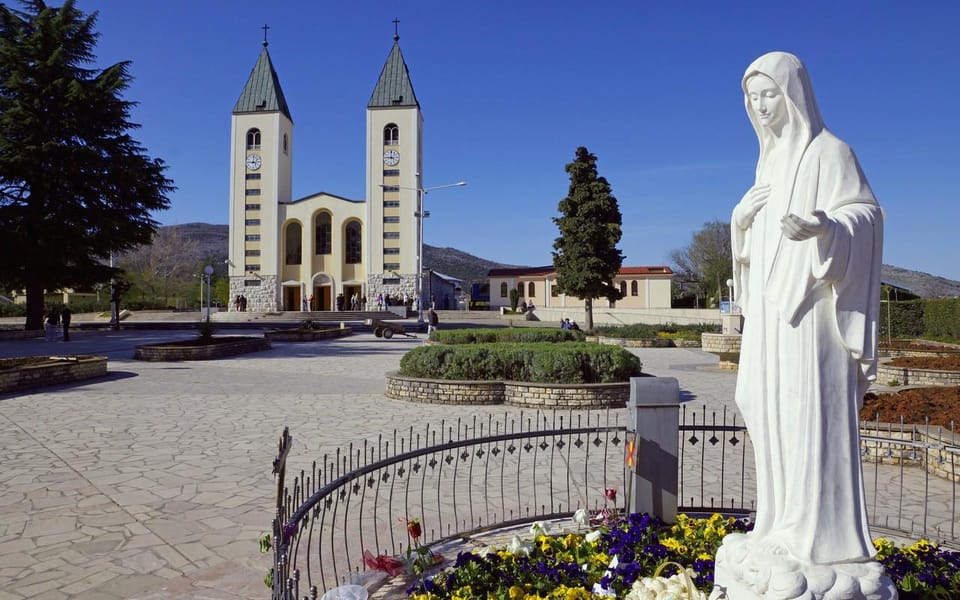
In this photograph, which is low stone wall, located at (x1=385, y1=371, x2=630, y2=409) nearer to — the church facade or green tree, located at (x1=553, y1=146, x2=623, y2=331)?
green tree, located at (x1=553, y1=146, x2=623, y2=331)

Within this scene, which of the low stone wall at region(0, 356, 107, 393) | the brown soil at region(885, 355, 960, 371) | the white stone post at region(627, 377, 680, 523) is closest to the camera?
the white stone post at region(627, 377, 680, 523)

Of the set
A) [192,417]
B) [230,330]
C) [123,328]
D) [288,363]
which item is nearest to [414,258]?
[230,330]

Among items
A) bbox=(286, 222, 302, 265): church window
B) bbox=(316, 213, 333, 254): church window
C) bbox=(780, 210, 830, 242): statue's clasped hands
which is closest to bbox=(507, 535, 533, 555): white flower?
bbox=(780, 210, 830, 242): statue's clasped hands

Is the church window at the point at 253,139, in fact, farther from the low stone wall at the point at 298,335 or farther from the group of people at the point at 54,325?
the group of people at the point at 54,325

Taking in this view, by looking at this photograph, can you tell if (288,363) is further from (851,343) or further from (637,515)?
(851,343)

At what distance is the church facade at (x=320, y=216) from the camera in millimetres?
56000

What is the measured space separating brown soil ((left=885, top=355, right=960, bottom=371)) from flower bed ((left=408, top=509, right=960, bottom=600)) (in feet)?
41.8

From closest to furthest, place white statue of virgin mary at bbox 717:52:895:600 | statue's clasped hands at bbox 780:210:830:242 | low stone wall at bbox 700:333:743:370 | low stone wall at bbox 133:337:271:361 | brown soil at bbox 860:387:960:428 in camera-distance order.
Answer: statue's clasped hands at bbox 780:210:830:242 < white statue of virgin mary at bbox 717:52:895:600 < brown soil at bbox 860:387:960:428 < low stone wall at bbox 133:337:271:361 < low stone wall at bbox 700:333:743:370

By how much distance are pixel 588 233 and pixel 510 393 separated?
25655mm

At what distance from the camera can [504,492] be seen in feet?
20.5

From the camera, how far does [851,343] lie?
→ 259 cm

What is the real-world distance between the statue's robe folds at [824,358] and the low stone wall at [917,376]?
514 inches

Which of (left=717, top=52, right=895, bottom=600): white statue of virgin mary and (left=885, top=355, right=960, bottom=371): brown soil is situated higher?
(left=717, top=52, right=895, bottom=600): white statue of virgin mary

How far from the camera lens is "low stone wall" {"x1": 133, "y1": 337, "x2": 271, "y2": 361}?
1869 cm
